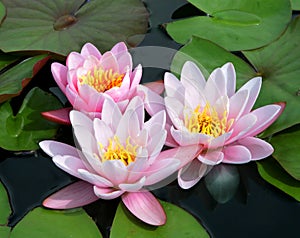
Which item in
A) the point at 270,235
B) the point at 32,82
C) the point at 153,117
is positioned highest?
the point at 153,117

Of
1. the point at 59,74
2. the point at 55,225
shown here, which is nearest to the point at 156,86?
the point at 59,74

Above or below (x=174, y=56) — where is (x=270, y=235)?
below

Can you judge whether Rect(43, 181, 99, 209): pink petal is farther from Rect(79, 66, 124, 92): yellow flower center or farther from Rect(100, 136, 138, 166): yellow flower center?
Rect(79, 66, 124, 92): yellow flower center

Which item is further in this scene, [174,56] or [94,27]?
[94,27]

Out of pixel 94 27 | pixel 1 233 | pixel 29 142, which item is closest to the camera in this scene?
pixel 1 233

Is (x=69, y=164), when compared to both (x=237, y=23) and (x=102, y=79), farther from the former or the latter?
(x=237, y=23)

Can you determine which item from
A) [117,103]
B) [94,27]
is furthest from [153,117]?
[94,27]

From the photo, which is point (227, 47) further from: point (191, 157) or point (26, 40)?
point (26, 40)
